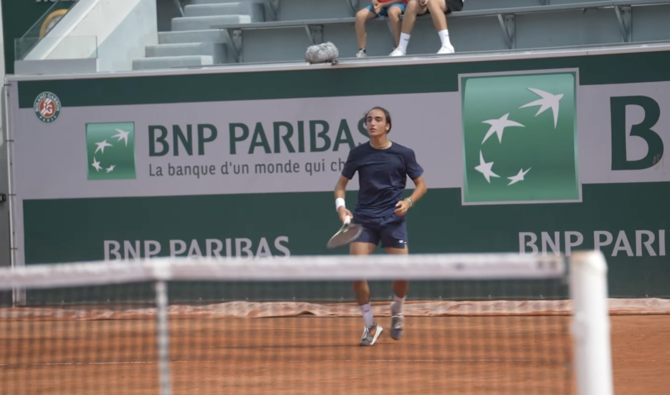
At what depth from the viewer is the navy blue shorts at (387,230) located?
766 cm

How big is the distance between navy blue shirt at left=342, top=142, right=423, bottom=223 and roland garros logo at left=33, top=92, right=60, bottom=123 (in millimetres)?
4505

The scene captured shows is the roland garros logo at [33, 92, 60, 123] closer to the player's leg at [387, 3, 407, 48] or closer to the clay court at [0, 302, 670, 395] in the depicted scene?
the clay court at [0, 302, 670, 395]

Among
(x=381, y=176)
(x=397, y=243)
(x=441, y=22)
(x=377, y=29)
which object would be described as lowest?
(x=397, y=243)

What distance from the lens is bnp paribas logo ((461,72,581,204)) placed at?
981cm

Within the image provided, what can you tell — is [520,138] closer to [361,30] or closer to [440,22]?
[440,22]

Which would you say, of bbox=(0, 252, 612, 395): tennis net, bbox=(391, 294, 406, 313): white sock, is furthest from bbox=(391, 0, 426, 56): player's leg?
bbox=(391, 294, 406, 313): white sock

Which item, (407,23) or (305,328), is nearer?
(305,328)

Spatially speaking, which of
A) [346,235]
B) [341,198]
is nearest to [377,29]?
[341,198]

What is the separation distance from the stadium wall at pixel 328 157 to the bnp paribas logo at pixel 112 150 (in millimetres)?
16

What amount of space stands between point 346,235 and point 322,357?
94cm

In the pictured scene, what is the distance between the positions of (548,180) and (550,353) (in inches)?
117

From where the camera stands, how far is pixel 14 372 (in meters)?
7.18

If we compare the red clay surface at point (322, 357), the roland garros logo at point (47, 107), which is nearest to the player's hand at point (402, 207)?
the red clay surface at point (322, 357)

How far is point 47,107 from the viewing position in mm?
10867
